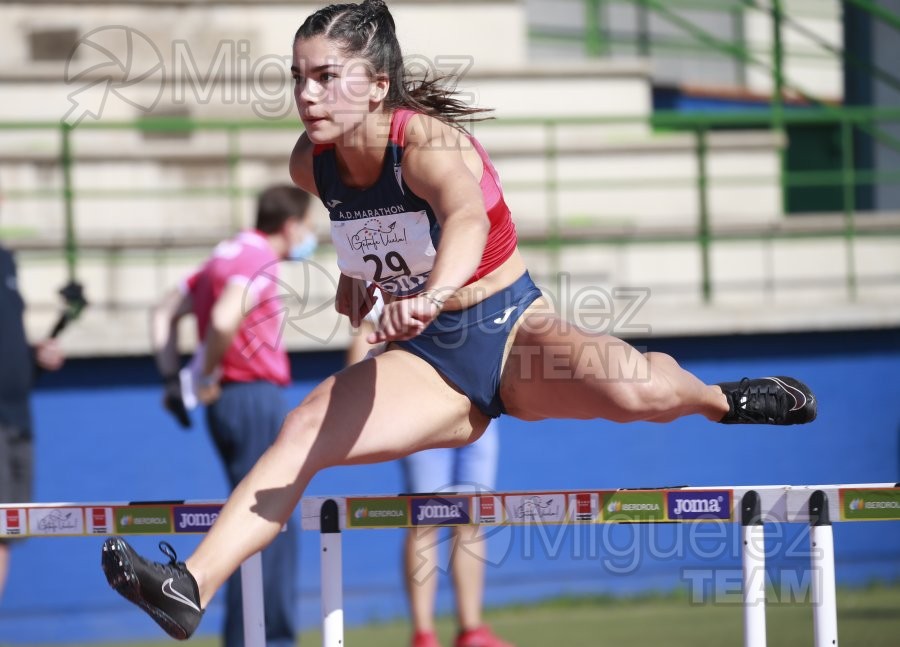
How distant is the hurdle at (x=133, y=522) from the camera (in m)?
3.77

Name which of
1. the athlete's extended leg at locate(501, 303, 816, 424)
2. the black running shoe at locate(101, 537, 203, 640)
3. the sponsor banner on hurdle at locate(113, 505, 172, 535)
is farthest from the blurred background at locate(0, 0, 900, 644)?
the black running shoe at locate(101, 537, 203, 640)

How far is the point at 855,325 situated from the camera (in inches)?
296

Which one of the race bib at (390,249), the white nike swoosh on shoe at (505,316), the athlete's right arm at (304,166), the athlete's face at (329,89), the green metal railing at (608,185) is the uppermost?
the green metal railing at (608,185)

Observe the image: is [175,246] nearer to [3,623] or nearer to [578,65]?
[3,623]

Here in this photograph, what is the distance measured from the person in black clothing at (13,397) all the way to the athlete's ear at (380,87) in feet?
9.92

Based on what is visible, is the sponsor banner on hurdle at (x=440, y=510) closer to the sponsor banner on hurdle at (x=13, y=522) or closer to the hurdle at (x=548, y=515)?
the hurdle at (x=548, y=515)

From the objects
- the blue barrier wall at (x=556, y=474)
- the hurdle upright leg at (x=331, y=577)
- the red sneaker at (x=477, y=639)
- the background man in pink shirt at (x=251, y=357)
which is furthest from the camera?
the blue barrier wall at (x=556, y=474)

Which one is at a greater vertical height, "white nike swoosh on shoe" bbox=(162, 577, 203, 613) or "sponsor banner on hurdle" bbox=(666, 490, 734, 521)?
"sponsor banner on hurdle" bbox=(666, 490, 734, 521)

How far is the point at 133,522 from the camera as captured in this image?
3.80 meters

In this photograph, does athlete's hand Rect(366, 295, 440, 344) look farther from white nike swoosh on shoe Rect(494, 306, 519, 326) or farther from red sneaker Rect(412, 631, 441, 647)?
red sneaker Rect(412, 631, 441, 647)

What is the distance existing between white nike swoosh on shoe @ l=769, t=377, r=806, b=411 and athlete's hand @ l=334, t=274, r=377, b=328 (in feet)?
4.11

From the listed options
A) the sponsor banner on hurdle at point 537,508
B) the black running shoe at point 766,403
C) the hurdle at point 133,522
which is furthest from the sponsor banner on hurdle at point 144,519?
the black running shoe at point 766,403

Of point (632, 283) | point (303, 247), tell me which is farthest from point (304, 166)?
point (632, 283)

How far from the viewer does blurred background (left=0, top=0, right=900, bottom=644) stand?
7.11 meters
